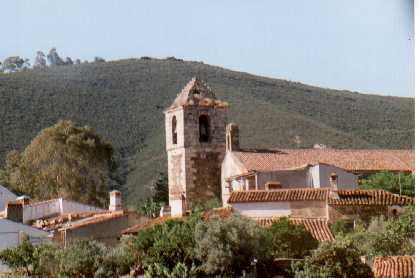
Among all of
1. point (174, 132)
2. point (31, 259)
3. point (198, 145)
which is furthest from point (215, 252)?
point (174, 132)

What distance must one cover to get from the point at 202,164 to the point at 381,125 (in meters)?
21.8

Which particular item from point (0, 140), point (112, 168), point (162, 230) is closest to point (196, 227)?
point (162, 230)

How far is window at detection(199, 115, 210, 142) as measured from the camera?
122ft

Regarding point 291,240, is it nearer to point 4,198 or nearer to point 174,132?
point 4,198

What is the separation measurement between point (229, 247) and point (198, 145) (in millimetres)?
17981

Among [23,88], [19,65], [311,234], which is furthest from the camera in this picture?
[19,65]

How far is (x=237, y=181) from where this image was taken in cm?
3262

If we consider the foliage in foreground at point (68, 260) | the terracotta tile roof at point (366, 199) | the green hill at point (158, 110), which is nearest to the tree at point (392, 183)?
the terracotta tile roof at point (366, 199)

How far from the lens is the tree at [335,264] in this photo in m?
17.8

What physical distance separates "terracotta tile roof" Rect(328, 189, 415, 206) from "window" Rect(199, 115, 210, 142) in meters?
12.7

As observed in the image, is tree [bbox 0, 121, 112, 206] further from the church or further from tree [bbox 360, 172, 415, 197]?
tree [bbox 360, 172, 415, 197]

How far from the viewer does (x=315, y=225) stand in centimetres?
2286

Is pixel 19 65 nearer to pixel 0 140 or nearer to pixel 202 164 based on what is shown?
pixel 0 140

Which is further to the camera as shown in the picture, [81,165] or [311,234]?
[81,165]
